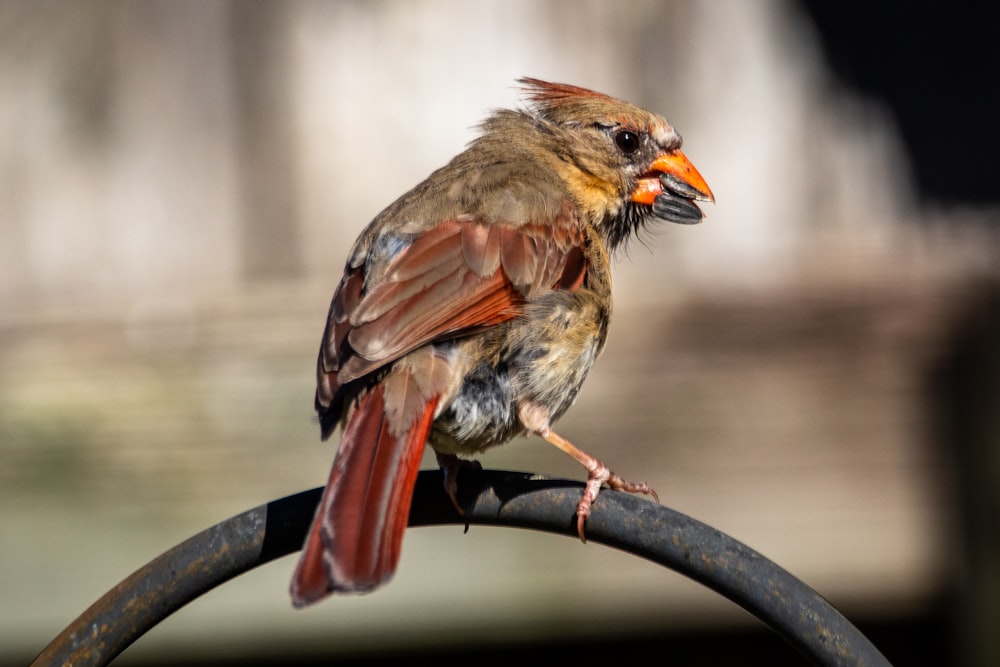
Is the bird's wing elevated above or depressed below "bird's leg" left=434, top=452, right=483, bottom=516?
above

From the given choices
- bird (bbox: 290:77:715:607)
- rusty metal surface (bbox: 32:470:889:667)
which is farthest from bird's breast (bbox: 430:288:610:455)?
rusty metal surface (bbox: 32:470:889:667)

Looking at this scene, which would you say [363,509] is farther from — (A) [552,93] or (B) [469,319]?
(A) [552,93]

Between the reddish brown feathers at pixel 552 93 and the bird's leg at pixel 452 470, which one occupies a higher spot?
the reddish brown feathers at pixel 552 93

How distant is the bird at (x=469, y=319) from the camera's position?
216 cm

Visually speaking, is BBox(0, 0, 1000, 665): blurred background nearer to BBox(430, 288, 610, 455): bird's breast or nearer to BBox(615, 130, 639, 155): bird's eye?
BBox(615, 130, 639, 155): bird's eye

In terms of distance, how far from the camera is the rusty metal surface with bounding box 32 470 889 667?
2045 millimetres

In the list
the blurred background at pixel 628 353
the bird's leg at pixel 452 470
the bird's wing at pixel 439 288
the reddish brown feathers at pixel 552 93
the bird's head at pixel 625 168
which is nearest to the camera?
the bird's leg at pixel 452 470

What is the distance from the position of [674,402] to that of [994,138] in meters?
1.44

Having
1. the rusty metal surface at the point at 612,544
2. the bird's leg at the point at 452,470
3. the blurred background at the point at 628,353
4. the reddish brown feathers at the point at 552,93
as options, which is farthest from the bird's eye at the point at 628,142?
the rusty metal surface at the point at 612,544

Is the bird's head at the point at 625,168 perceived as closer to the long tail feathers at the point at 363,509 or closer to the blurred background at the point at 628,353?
the blurred background at the point at 628,353

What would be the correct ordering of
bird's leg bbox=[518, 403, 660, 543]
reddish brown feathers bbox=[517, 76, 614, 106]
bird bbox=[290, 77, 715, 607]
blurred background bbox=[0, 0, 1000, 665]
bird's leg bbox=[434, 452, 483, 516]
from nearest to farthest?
bird bbox=[290, 77, 715, 607] < bird's leg bbox=[434, 452, 483, 516] < bird's leg bbox=[518, 403, 660, 543] < reddish brown feathers bbox=[517, 76, 614, 106] < blurred background bbox=[0, 0, 1000, 665]

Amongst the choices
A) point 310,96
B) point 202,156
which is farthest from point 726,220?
point 202,156

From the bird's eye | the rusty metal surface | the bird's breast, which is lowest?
the rusty metal surface

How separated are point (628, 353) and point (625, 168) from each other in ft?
1.87
